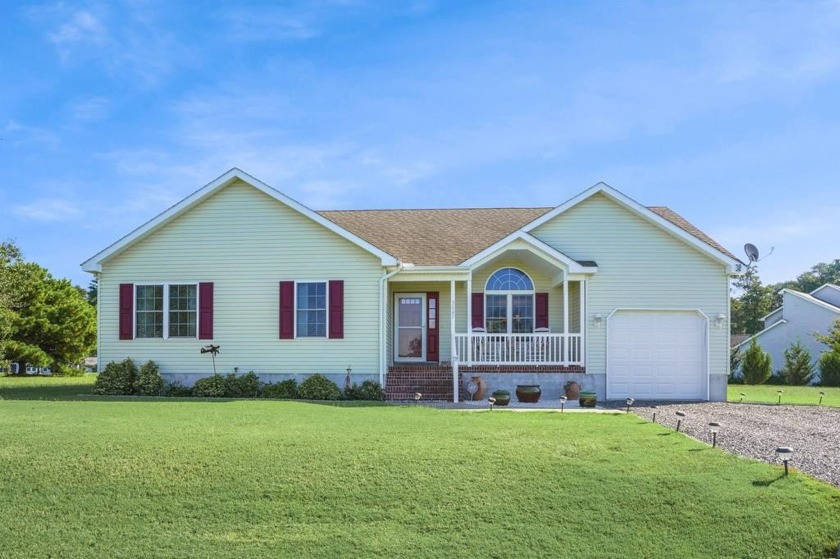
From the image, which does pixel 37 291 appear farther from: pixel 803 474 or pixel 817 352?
pixel 817 352

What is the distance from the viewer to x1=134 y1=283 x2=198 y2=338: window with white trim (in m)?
17.8

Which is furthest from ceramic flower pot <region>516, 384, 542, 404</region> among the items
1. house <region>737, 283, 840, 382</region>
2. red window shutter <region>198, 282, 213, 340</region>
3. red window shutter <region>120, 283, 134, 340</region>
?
house <region>737, 283, 840, 382</region>

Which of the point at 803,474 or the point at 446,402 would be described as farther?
the point at 446,402

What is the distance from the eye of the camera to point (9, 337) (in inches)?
1280

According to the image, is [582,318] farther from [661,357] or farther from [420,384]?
[420,384]

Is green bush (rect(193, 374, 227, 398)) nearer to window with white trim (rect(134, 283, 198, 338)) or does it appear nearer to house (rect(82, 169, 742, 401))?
house (rect(82, 169, 742, 401))

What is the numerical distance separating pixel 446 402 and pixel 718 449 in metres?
7.68

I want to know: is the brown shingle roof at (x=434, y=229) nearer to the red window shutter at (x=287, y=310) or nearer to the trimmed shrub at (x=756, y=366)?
the red window shutter at (x=287, y=310)

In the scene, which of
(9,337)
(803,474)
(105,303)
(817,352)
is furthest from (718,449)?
(9,337)

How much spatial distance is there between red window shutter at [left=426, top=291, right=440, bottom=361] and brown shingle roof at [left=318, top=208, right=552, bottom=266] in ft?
4.56

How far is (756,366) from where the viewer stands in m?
27.6

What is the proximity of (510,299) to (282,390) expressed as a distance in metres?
6.74

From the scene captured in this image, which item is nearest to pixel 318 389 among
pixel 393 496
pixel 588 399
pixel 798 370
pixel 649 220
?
pixel 588 399

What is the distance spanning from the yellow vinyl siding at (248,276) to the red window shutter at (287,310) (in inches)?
6.7
